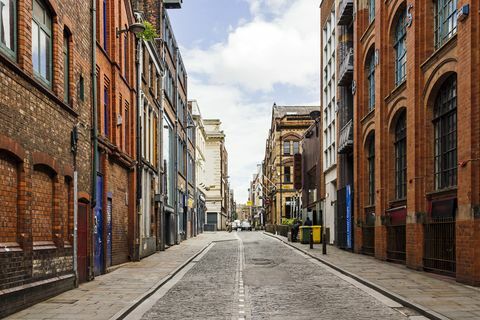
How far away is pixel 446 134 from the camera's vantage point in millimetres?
17812

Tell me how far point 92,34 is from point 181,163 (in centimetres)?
3051

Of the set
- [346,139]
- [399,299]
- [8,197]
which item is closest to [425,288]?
[399,299]

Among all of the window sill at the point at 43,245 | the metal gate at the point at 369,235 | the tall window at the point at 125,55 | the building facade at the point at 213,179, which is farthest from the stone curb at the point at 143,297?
the building facade at the point at 213,179

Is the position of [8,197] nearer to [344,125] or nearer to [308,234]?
[344,125]

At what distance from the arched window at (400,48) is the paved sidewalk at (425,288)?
7065mm

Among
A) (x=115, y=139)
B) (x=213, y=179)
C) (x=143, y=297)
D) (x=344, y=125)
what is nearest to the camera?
(x=143, y=297)

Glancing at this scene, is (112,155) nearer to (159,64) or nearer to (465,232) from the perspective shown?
(465,232)

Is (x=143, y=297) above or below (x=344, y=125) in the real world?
below

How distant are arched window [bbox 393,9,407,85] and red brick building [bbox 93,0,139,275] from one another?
1004 cm

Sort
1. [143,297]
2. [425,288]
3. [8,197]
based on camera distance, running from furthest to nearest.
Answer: [425,288]
[143,297]
[8,197]

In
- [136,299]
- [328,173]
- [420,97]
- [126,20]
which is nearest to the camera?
[136,299]

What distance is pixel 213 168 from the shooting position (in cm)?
9488

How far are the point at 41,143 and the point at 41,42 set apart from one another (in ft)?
7.40

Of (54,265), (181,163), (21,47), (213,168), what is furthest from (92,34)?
(213,168)
